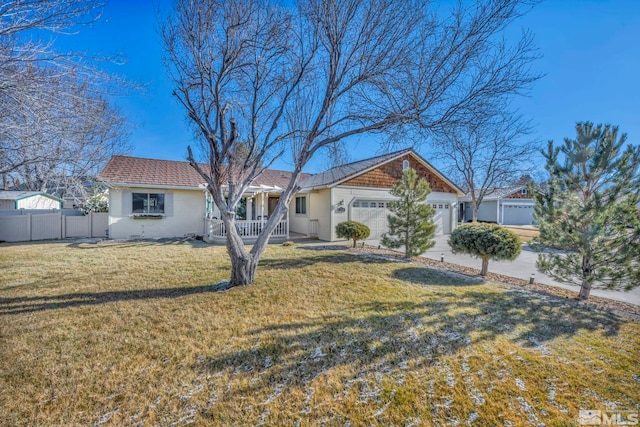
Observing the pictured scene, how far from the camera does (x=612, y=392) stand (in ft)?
8.69

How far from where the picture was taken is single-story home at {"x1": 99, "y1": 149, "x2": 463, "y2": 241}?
42.0ft

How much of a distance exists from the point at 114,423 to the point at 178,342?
1.27 metres

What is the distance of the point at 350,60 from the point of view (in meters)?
5.88

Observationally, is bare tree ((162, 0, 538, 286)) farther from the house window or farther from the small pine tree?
the small pine tree

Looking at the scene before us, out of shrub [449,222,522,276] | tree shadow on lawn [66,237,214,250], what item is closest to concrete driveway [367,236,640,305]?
shrub [449,222,522,276]

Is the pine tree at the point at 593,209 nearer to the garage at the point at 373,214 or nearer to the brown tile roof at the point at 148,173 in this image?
the garage at the point at 373,214

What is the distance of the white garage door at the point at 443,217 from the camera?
648 inches

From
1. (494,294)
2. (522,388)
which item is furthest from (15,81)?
(494,294)

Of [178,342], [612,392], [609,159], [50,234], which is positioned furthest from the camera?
[50,234]

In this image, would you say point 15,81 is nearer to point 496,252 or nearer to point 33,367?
point 33,367

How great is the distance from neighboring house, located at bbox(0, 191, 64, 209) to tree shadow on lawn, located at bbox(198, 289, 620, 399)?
2509cm

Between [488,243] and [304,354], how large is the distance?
19.7 ft

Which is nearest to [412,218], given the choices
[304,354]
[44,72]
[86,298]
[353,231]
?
[353,231]

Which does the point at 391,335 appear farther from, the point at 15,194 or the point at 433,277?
the point at 15,194
